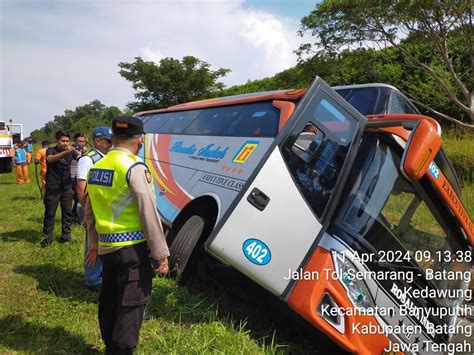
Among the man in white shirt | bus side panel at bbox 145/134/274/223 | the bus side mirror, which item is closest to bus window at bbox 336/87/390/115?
bus side panel at bbox 145/134/274/223

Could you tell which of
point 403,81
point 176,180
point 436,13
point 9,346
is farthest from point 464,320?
point 403,81

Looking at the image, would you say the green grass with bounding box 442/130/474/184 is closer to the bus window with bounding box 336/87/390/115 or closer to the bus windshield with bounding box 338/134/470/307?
the bus window with bounding box 336/87/390/115

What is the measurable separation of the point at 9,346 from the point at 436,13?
999 cm

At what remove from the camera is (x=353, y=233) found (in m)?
2.81

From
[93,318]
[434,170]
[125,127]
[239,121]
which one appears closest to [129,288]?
[125,127]

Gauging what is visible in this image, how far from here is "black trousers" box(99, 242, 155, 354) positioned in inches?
93.4

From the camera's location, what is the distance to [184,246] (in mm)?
3742

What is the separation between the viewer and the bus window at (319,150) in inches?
113

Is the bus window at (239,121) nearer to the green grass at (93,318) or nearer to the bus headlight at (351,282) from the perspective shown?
the bus headlight at (351,282)

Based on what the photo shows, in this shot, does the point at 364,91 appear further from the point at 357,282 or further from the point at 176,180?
the point at 357,282

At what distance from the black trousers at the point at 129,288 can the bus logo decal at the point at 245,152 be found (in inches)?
63.7

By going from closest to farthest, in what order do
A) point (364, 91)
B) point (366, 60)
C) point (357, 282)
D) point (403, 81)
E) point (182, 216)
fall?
point (357, 282), point (182, 216), point (364, 91), point (366, 60), point (403, 81)

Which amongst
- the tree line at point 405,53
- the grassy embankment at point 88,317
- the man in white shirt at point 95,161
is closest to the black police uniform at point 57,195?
the grassy embankment at point 88,317

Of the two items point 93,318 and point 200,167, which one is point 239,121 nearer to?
point 200,167
